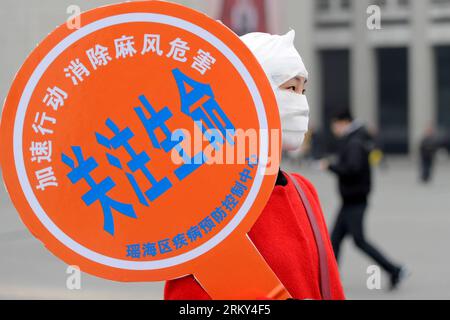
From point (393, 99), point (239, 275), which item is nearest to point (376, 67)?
point (393, 99)

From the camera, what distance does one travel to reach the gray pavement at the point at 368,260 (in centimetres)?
639

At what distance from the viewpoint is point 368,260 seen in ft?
36.3

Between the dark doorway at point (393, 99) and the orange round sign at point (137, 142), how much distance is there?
1665 inches

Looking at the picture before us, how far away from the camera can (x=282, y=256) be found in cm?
214

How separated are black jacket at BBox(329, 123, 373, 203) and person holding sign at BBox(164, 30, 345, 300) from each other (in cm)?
638

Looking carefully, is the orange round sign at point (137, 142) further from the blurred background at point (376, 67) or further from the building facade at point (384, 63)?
the building facade at point (384, 63)

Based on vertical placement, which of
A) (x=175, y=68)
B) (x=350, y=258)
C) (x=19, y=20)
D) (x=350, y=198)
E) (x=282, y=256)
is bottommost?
(x=350, y=258)

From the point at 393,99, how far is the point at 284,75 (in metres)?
42.4

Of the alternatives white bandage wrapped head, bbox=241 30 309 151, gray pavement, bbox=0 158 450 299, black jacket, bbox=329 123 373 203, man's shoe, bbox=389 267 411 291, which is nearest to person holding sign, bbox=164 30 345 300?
white bandage wrapped head, bbox=241 30 309 151

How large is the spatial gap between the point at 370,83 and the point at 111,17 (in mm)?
42121

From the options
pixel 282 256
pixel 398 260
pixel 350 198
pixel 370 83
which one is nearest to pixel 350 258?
pixel 398 260

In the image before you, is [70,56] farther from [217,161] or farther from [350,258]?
[350,258]

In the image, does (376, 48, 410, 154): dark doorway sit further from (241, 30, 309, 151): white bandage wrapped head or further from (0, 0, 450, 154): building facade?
(241, 30, 309, 151): white bandage wrapped head

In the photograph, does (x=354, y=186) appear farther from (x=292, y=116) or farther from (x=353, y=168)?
(x=292, y=116)
